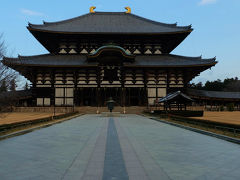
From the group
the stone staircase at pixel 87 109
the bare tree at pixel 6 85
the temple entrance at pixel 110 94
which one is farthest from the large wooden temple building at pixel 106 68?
the bare tree at pixel 6 85

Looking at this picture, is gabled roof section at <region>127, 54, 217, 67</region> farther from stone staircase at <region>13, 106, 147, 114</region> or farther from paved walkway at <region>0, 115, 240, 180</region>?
paved walkway at <region>0, 115, 240, 180</region>

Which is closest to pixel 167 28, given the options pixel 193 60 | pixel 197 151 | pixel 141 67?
pixel 193 60

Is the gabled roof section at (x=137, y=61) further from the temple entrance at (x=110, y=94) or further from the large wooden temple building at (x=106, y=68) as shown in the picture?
the temple entrance at (x=110, y=94)

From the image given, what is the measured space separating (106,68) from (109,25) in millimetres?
11264

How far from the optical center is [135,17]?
135 ft

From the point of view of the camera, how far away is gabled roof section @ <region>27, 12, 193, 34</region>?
32575 mm

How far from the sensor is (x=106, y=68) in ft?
102

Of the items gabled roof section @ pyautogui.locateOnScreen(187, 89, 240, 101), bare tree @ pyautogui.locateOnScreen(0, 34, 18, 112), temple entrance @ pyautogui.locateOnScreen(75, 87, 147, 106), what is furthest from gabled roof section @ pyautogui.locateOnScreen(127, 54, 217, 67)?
bare tree @ pyautogui.locateOnScreen(0, 34, 18, 112)

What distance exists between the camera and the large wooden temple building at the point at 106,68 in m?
29.4

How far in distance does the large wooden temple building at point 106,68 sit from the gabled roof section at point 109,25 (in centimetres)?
36

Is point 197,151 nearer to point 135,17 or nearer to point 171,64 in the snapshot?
point 171,64

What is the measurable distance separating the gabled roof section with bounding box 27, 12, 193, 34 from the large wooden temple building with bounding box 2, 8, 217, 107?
14.0 inches

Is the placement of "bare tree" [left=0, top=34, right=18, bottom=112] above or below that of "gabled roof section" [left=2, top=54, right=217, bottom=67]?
below

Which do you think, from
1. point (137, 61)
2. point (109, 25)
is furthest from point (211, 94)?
point (109, 25)
